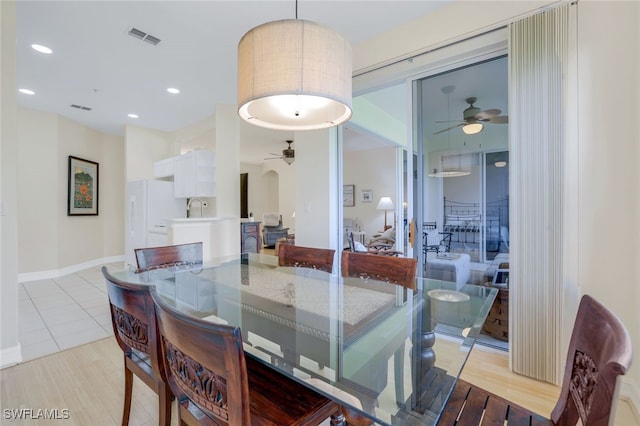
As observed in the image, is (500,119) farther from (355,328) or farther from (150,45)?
(150,45)

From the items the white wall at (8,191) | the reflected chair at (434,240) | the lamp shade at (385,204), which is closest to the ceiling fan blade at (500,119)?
the reflected chair at (434,240)

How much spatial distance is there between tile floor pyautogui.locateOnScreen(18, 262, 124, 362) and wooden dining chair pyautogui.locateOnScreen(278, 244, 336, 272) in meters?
1.87

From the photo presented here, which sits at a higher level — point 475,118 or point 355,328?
point 475,118

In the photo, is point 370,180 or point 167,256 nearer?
point 167,256

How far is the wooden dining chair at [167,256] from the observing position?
217 centimetres

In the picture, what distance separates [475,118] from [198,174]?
4.10m

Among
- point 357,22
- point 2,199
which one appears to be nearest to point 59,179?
point 2,199

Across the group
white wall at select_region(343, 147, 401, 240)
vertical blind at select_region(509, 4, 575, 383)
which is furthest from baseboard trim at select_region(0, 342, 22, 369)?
white wall at select_region(343, 147, 401, 240)

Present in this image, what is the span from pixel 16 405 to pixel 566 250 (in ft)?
11.7

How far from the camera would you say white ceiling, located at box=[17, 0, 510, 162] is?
2.38 meters

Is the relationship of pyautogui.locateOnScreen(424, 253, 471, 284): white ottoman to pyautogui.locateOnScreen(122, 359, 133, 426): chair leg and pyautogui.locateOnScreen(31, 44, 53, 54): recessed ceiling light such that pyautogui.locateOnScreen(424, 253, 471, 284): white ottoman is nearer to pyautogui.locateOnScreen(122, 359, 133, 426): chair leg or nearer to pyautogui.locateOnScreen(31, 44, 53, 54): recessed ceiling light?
pyautogui.locateOnScreen(122, 359, 133, 426): chair leg

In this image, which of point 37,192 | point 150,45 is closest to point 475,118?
point 150,45

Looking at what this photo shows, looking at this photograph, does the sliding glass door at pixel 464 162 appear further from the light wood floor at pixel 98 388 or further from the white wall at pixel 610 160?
the light wood floor at pixel 98 388

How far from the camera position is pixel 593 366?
2.62ft
